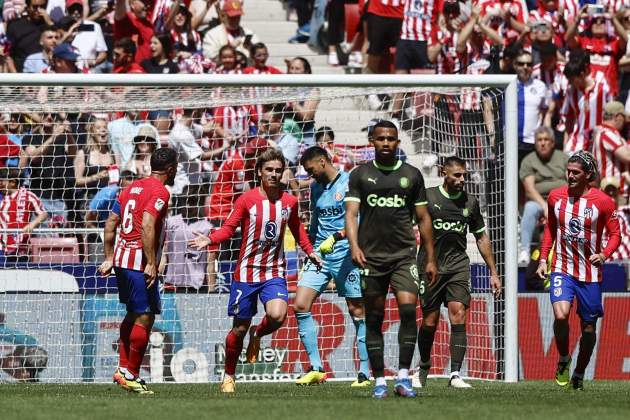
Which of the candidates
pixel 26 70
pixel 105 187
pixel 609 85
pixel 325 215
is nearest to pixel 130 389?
pixel 325 215

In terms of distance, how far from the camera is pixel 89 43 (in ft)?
63.2

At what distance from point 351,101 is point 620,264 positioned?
4843mm

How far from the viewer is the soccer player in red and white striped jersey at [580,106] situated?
18562 mm

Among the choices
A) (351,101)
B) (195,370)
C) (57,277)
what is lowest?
(195,370)

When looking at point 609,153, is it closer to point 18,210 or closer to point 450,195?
point 450,195

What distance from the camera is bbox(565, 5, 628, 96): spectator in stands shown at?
64.3ft

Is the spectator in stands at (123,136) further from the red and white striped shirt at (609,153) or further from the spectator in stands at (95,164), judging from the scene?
the red and white striped shirt at (609,153)

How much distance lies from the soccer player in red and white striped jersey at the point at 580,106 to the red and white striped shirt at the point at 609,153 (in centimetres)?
53

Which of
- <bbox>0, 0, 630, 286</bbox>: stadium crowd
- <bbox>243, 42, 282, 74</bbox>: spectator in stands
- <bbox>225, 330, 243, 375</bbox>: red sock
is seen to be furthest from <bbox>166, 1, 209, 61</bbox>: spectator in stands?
<bbox>225, 330, 243, 375</bbox>: red sock

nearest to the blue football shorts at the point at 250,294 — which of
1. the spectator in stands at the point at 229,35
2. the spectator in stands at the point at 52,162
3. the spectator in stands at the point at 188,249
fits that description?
the spectator in stands at the point at 188,249

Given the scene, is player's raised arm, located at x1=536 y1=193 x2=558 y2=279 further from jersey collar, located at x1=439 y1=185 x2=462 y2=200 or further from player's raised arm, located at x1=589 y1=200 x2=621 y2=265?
jersey collar, located at x1=439 y1=185 x2=462 y2=200

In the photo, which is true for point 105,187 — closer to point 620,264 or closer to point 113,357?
point 113,357

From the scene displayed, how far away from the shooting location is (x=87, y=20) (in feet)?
64.8

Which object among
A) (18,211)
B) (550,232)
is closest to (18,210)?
(18,211)
